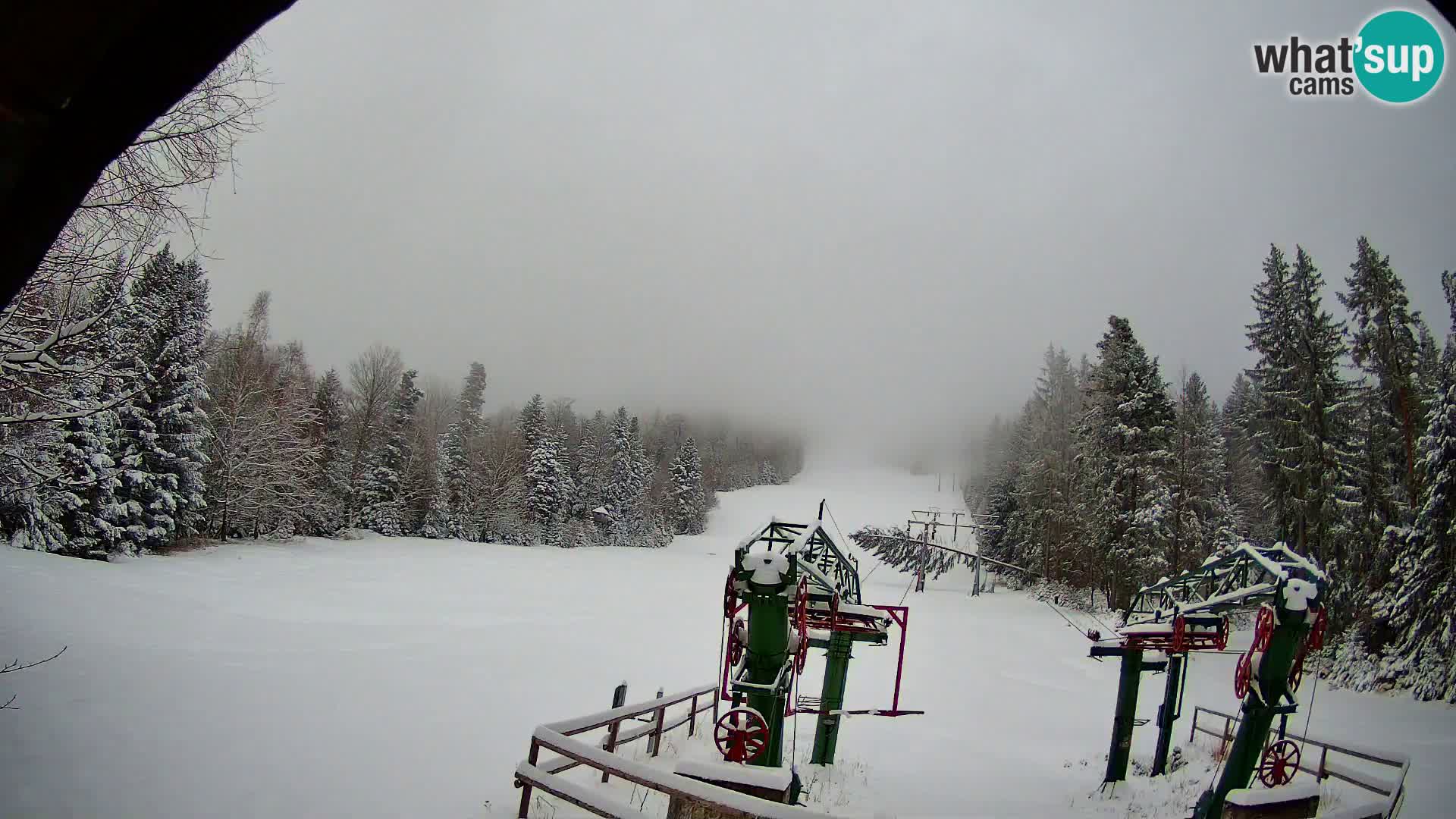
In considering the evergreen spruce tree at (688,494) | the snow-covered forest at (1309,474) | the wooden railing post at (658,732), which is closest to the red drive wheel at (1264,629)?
the wooden railing post at (658,732)

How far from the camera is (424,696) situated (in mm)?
13914

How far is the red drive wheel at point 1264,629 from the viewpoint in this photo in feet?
29.9

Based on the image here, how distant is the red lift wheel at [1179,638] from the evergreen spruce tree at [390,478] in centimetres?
4772

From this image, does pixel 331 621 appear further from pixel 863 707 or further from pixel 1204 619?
pixel 1204 619

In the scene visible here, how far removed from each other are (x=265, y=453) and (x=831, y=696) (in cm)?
3570

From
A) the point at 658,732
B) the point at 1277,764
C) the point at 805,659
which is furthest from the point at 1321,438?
the point at 658,732

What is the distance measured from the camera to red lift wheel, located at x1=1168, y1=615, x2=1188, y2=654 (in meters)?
11.5

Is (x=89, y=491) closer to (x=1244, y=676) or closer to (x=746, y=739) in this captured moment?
(x=746, y=739)

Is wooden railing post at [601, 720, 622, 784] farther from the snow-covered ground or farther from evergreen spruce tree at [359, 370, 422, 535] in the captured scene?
evergreen spruce tree at [359, 370, 422, 535]

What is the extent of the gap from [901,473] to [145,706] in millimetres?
108312

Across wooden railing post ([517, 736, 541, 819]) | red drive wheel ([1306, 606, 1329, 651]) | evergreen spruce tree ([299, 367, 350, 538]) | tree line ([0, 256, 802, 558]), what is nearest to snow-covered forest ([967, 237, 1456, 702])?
red drive wheel ([1306, 606, 1329, 651])

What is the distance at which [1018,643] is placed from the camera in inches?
1124

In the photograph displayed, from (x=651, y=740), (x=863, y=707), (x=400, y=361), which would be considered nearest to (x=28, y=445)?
(x=651, y=740)

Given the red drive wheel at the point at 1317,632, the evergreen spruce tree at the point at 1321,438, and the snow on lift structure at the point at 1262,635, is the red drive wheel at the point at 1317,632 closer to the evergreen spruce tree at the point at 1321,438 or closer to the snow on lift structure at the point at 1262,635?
the snow on lift structure at the point at 1262,635
